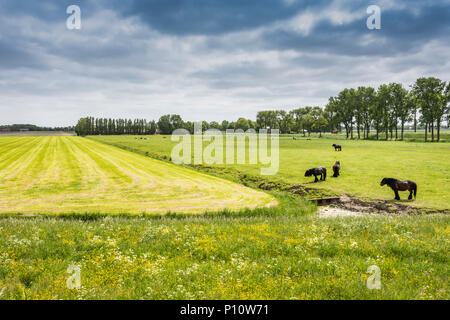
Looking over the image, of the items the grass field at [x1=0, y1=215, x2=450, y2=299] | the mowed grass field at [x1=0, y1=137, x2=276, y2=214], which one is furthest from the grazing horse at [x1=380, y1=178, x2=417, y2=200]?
the mowed grass field at [x1=0, y1=137, x2=276, y2=214]

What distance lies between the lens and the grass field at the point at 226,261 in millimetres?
6969

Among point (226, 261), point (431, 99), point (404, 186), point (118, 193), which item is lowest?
point (118, 193)

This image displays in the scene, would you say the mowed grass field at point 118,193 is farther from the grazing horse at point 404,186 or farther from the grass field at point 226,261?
the grazing horse at point 404,186

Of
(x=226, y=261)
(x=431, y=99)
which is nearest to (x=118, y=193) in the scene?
(x=226, y=261)

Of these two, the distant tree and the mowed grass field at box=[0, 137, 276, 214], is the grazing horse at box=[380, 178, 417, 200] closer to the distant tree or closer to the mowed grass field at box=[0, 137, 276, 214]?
the mowed grass field at box=[0, 137, 276, 214]

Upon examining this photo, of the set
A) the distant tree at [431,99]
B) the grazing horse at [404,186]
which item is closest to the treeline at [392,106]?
the distant tree at [431,99]

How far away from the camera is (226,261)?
30.1 feet

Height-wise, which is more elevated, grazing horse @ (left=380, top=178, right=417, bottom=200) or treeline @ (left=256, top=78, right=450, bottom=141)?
treeline @ (left=256, top=78, right=450, bottom=141)

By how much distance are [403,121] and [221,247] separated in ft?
449

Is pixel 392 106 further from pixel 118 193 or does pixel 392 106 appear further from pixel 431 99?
pixel 118 193

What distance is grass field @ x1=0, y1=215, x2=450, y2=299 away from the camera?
6.97 metres

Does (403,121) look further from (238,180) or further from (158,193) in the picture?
(158,193)

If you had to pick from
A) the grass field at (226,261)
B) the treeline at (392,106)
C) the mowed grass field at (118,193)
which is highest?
the treeline at (392,106)
